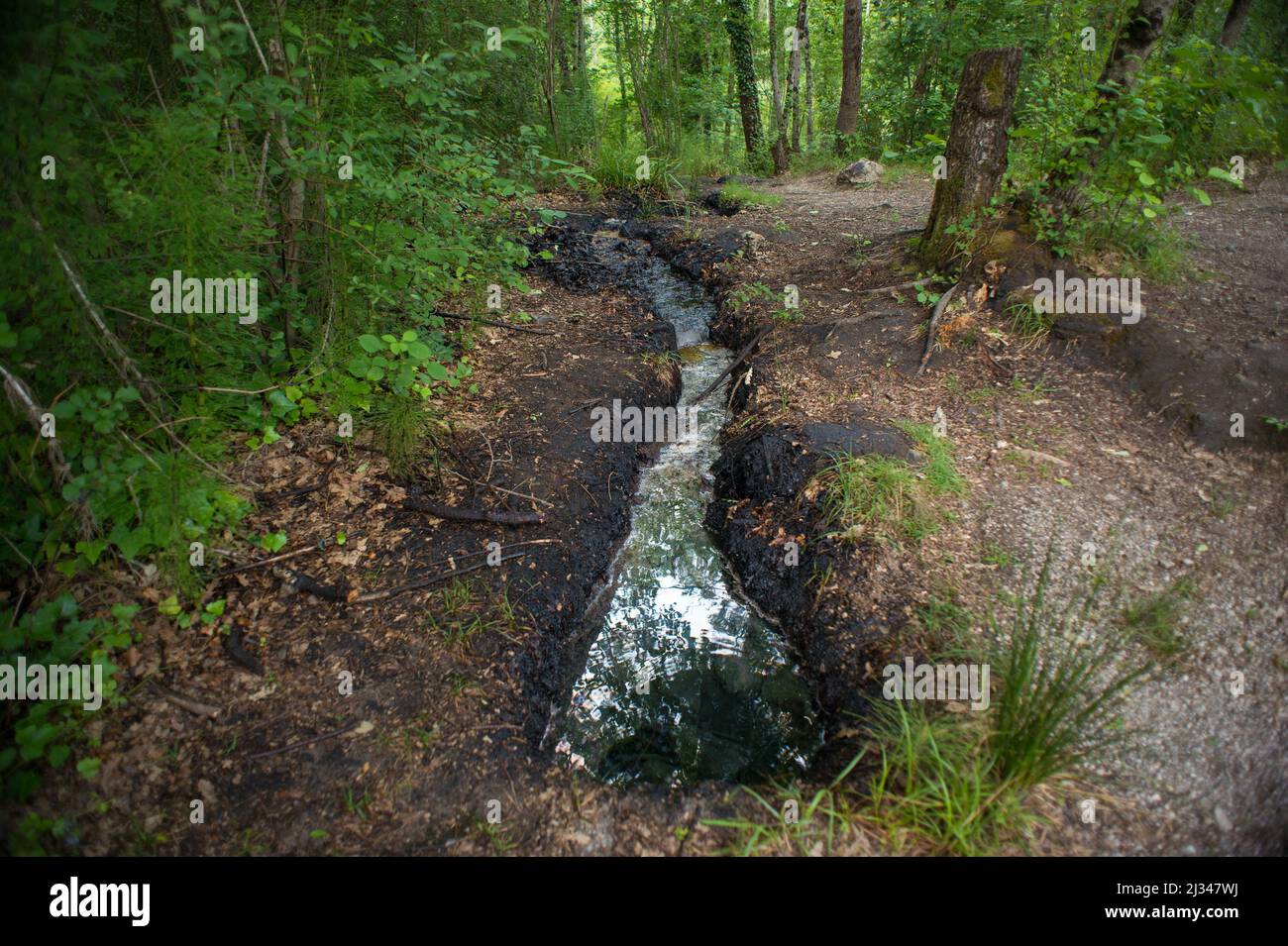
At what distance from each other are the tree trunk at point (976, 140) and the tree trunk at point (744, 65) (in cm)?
929

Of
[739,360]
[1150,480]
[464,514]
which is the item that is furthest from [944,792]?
[739,360]

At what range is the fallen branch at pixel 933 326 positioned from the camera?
15.8ft

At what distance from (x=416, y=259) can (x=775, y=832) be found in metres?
3.51

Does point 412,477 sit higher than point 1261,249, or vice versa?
point 1261,249

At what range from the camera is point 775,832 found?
234 cm

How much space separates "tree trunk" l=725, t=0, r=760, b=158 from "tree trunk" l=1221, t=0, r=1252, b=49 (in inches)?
302

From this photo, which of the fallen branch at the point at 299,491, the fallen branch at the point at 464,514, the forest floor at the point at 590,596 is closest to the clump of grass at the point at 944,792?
the forest floor at the point at 590,596

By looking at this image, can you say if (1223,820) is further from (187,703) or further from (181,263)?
(181,263)

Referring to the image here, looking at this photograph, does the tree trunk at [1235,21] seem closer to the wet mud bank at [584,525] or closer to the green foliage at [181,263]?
the wet mud bank at [584,525]

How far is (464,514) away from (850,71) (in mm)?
13196

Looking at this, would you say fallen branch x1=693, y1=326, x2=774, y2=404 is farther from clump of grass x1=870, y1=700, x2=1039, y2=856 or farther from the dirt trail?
clump of grass x1=870, y1=700, x2=1039, y2=856

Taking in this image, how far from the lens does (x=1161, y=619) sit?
2.80 m
